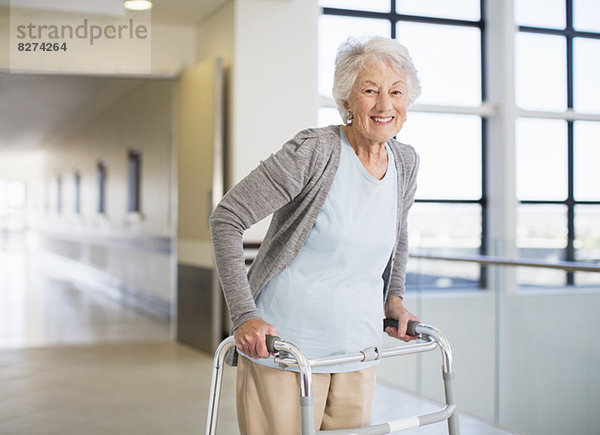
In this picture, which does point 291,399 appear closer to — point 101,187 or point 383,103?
point 383,103

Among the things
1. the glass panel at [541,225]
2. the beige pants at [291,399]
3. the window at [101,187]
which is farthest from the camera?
the window at [101,187]

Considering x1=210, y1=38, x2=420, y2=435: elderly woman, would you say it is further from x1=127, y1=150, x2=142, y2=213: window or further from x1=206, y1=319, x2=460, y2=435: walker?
x1=127, y1=150, x2=142, y2=213: window

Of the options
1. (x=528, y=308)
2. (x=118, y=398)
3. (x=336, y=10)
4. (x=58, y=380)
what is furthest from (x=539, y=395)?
(x=336, y=10)

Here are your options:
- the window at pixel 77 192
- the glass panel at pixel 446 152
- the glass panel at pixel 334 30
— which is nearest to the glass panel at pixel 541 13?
the glass panel at pixel 446 152

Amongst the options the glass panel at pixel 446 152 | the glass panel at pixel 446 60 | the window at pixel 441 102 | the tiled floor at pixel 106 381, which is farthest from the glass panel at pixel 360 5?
the tiled floor at pixel 106 381

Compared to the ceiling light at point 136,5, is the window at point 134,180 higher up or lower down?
lower down

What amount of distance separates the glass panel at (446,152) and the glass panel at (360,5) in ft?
3.46

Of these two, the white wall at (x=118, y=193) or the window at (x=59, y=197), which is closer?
the white wall at (x=118, y=193)

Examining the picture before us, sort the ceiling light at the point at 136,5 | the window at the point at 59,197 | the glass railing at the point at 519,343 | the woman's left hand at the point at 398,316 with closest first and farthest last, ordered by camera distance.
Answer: the woman's left hand at the point at 398,316, the glass railing at the point at 519,343, the ceiling light at the point at 136,5, the window at the point at 59,197

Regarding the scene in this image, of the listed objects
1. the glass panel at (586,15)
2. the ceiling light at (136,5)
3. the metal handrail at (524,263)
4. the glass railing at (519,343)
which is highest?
the glass panel at (586,15)

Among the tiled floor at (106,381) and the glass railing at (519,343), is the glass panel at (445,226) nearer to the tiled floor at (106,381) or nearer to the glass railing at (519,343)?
the glass railing at (519,343)

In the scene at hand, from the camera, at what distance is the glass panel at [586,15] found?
7.16m

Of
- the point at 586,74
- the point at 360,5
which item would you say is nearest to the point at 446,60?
the point at 360,5

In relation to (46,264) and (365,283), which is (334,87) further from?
(46,264)
